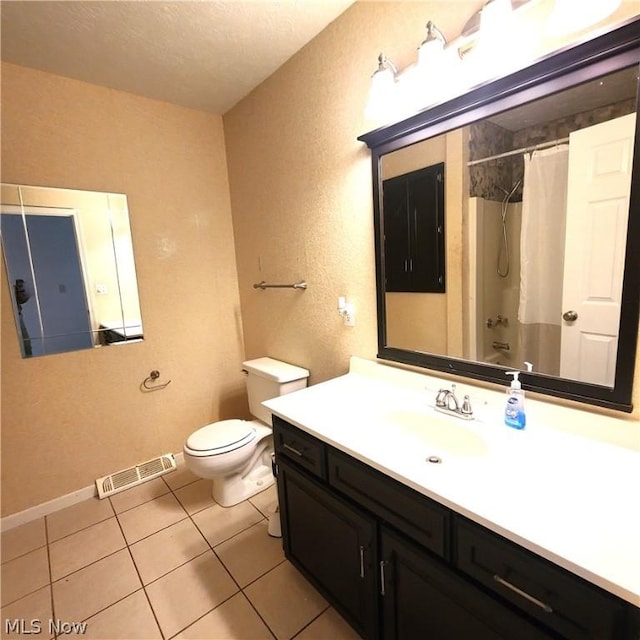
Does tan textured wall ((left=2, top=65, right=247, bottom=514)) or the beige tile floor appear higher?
tan textured wall ((left=2, top=65, right=247, bottom=514))

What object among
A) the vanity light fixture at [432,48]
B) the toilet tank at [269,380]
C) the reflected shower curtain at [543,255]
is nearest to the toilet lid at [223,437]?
the toilet tank at [269,380]

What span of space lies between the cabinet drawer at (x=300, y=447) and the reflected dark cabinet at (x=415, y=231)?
0.73 metres

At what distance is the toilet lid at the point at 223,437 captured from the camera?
5.97 ft

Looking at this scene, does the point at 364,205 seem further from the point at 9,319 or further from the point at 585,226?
the point at 9,319

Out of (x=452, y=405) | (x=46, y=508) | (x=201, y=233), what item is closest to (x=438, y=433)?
(x=452, y=405)

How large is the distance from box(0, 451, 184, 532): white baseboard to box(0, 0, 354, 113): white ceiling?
2387 millimetres

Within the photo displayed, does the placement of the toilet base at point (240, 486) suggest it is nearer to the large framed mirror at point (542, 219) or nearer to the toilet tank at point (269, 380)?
the toilet tank at point (269, 380)

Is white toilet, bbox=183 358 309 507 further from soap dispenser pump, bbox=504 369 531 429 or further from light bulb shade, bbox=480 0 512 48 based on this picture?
light bulb shade, bbox=480 0 512 48

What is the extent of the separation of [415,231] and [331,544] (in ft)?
4.08

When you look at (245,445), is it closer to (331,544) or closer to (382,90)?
(331,544)

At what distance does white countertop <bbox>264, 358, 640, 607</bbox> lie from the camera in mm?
633

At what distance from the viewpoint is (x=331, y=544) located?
1208 millimetres

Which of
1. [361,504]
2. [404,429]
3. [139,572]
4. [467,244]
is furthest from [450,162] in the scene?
[139,572]
